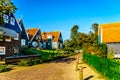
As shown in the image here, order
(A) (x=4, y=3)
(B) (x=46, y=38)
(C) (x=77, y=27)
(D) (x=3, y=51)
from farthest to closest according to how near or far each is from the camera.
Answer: (C) (x=77, y=27), (B) (x=46, y=38), (D) (x=3, y=51), (A) (x=4, y=3)

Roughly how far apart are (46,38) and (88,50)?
159 feet

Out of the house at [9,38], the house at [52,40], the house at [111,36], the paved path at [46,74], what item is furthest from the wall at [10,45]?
the house at [52,40]

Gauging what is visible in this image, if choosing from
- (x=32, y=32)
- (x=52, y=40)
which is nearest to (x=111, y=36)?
(x=32, y=32)

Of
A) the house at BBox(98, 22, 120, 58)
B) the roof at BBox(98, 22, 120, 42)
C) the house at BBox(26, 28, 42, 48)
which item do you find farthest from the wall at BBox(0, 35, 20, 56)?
the house at BBox(26, 28, 42, 48)

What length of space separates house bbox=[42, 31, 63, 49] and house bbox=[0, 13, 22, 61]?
40621 mm

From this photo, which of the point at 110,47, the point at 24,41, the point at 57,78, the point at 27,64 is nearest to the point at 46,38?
the point at 24,41

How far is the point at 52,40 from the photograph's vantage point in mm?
91688

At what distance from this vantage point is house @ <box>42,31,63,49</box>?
90.2 meters

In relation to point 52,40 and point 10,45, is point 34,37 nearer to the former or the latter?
point 52,40

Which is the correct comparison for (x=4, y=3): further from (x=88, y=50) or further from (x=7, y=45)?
(x=88, y=50)

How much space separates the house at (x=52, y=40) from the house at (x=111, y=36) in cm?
3700

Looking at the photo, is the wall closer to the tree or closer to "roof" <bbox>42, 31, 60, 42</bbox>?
the tree

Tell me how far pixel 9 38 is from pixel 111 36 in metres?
22.7

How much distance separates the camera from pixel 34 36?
74.2 metres
